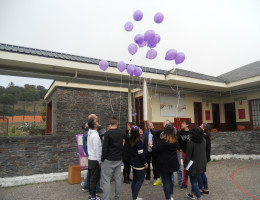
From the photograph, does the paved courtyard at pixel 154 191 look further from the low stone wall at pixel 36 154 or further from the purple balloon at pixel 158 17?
the purple balloon at pixel 158 17

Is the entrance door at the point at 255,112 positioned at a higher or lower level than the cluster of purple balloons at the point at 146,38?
lower

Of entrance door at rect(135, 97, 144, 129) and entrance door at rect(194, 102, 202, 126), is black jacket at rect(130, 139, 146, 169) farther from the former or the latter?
entrance door at rect(194, 102, 202, 126)

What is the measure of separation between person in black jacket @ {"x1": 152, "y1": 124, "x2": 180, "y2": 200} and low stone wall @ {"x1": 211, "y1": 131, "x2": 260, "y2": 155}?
6.28 meters

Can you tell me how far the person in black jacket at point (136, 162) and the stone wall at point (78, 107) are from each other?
730cm

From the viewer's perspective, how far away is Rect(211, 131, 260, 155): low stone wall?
28.3 feet

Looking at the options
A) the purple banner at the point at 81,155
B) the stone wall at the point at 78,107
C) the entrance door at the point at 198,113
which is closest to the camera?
the purple banner at the point at 81,155

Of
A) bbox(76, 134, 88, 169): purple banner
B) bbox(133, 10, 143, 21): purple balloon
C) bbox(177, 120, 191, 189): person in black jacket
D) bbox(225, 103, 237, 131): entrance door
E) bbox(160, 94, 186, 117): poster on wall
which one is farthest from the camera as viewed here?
bbox(225, 103, 237, 131): entrance door

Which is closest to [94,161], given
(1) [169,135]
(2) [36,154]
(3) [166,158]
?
(3) [166,158]

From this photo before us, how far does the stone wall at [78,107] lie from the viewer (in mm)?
10383

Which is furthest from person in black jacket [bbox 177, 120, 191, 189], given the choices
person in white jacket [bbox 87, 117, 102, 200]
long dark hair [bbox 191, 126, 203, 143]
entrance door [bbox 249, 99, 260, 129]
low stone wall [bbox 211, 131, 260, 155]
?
entrance door [bbox 249, 99, 260, 129]

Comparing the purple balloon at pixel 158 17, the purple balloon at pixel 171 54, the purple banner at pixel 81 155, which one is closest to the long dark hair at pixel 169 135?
the purple banner at pixel 81 155

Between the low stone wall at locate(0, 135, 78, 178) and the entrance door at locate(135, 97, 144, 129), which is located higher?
the entrance door at locate(135, 97, 144, 129)

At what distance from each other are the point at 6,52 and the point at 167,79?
19.4 feet

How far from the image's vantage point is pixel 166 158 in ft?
11.6
